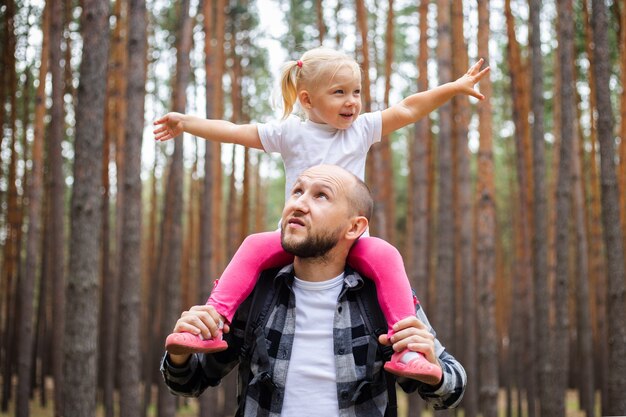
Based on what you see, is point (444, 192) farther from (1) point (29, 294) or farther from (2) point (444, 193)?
(1) point (29, 294)

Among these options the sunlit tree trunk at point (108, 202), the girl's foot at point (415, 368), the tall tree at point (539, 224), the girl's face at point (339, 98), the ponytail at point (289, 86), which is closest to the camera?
the girl's foot at point (415, 368)

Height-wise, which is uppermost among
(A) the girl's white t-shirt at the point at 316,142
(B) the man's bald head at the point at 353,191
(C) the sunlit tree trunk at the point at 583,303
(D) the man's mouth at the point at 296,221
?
(A) the girl's white t-shirt at the point at 316,142

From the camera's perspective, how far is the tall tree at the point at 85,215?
465cm

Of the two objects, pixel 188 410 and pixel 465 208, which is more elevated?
pixel 465 208

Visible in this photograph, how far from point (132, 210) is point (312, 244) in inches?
186

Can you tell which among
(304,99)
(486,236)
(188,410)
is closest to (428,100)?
(304,99)

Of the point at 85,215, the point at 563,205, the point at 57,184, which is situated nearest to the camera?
the point at 85,215

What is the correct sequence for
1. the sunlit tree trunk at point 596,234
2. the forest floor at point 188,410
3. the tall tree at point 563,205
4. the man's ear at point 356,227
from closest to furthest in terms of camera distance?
the man's ear at point 356,227 < the tall tree at point 563,205 < the sunlit tree trunk at point 596,234 < the forest floor at point 188,410

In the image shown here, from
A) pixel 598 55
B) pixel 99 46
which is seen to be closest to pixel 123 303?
pixel 99 46

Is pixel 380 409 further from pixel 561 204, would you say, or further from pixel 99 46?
pixel 561 204

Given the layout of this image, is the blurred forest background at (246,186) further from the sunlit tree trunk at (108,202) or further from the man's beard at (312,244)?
the man's beard at (312,244)

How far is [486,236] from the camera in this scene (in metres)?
7.08

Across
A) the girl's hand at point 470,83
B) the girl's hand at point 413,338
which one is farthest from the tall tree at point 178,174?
the girl's hand at point 413,338

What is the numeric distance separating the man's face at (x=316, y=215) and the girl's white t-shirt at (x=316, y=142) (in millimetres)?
368
